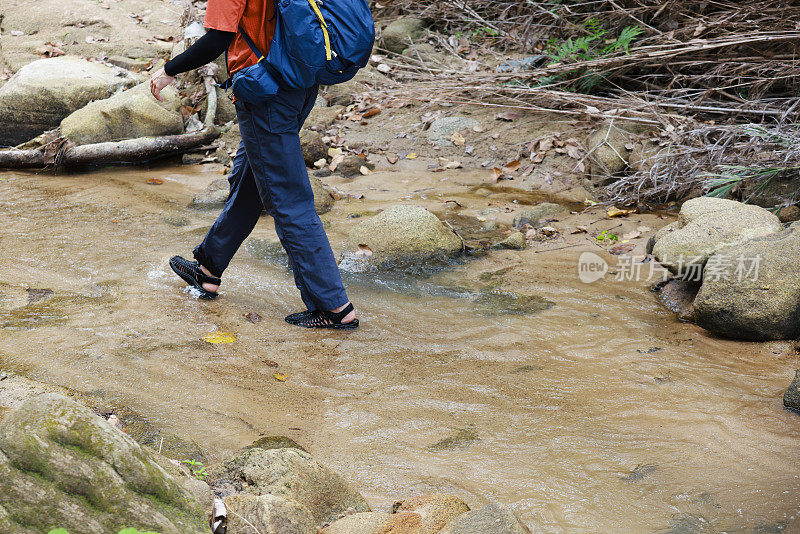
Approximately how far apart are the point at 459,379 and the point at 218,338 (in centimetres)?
129

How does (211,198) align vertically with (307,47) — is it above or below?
below

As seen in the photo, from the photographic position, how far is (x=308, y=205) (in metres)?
3.46

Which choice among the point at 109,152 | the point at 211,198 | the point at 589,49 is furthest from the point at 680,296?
the point at 109,152

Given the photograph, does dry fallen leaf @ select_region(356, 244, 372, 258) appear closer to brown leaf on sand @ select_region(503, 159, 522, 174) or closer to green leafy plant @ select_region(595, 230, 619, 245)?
green leafy plant @ select_region(595, 230, 619, 245)

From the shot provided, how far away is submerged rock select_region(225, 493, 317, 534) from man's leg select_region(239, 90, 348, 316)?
70.4 inches

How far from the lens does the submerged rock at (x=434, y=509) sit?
191cm

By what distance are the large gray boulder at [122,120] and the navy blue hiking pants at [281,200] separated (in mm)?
3906

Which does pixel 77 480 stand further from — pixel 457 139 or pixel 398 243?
pixel 457 139

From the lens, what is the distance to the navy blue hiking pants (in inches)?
126

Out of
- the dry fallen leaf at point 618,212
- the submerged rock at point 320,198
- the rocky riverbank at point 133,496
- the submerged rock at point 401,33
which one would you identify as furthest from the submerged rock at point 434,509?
the submerged rock at point 401,33

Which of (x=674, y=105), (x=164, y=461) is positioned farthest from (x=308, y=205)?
(x=674, y=105)

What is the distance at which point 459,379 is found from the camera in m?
3.14

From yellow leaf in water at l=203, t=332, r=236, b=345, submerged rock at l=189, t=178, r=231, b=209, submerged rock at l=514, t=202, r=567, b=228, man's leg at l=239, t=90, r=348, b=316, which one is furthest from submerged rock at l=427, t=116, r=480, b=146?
yellow leaf in water at l=203, t=332, r=236, b=345

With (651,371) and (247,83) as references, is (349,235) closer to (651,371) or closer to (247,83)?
(247,83)
